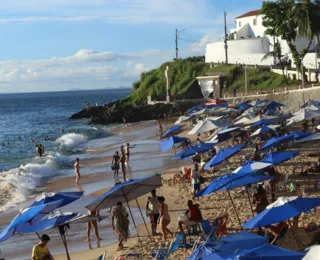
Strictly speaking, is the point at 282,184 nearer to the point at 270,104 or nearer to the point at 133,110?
the point at 270,104

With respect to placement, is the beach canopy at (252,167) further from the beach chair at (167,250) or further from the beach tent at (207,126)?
the beach tent at (207,126)

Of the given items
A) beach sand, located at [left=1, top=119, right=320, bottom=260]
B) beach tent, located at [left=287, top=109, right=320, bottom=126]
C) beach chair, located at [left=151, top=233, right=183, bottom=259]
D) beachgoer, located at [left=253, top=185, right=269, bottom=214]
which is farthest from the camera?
beach tent, located at [left=287, top=109, right=320, bottom=126]

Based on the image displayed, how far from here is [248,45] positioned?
68.6 meters

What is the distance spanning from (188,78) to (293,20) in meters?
24.4

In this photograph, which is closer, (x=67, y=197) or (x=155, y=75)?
(x=67, y=197)

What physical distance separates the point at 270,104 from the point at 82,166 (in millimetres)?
12307

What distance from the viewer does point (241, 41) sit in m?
69.3

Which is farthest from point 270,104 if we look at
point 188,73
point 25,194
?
point 188,73

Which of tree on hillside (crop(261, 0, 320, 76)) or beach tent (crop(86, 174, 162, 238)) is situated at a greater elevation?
tree on hillside (crop(261, 0, 320, 76))

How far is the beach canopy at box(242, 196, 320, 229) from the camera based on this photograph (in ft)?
30.1

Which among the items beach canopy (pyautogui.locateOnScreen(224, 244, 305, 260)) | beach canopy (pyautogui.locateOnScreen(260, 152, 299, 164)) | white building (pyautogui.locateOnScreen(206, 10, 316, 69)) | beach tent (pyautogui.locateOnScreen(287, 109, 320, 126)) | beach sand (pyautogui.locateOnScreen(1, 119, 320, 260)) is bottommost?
beach sand (pyautogui.locateOnScreen(1, 119, 320, 260))

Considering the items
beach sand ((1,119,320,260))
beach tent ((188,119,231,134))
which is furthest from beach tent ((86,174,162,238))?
beach tent ((188,119,231,134))

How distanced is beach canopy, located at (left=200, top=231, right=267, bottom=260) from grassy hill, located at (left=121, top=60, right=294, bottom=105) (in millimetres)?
48799

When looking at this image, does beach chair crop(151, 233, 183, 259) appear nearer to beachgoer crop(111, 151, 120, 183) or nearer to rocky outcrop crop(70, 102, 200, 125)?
beachgoer crop(111, 151, 120, 183)
